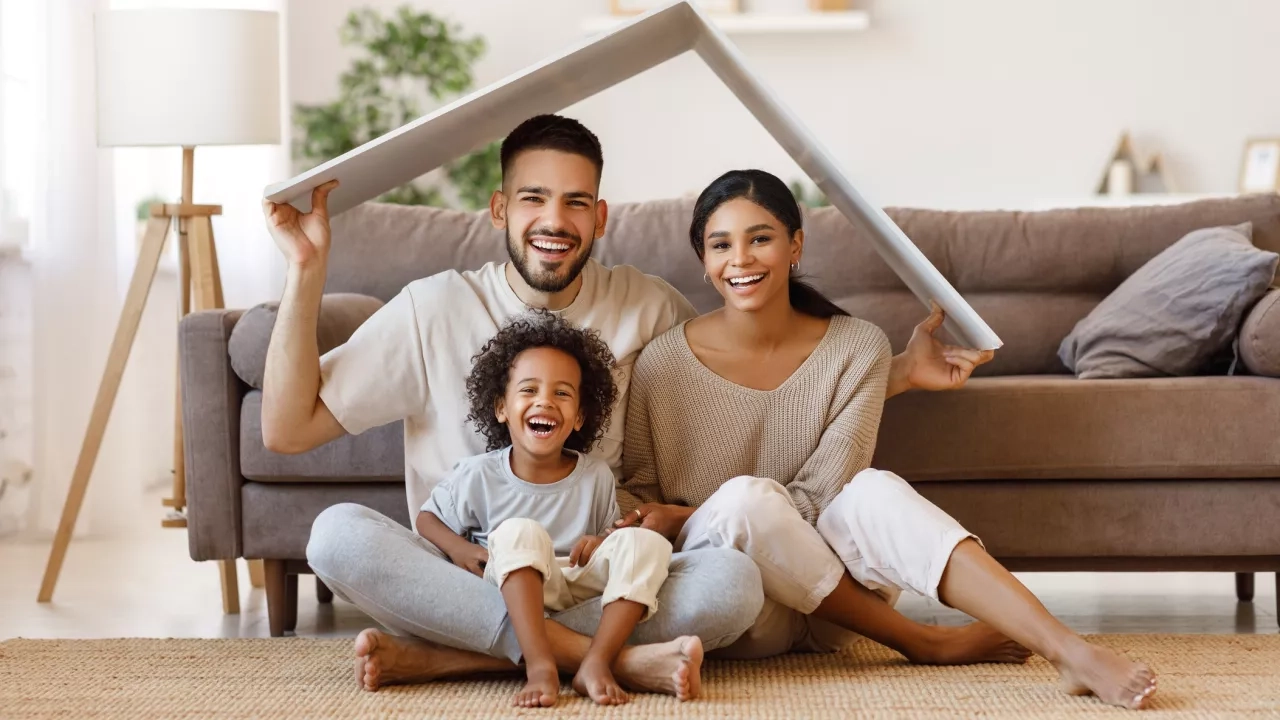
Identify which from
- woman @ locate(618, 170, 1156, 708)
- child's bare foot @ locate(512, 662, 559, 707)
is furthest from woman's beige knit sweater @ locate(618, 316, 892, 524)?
child's bare foot @ locate(512, 662, 559, 707)

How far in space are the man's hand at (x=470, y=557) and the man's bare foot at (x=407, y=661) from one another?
4.4 inches

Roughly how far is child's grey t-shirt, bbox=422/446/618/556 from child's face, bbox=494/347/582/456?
0.05 meters

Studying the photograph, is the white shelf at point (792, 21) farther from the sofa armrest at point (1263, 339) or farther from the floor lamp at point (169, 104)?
the sofa armrest at point (1263, 339)

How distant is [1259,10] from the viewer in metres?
5.21

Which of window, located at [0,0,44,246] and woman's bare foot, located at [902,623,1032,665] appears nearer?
woman's bare foot, located at [902,623,1032,665]

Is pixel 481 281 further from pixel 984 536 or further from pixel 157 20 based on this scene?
pixel 157 20

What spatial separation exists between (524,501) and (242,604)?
1102 millimetres

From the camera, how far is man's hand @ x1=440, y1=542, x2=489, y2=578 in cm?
184

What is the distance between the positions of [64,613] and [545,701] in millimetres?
1382

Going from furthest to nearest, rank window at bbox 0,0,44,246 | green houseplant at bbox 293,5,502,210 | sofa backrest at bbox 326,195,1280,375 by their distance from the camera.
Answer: green houseplant at bbox 293,5,502,210, window at bbox 0,0,44,246, sofa backrest at bbox 326,195,1280,375

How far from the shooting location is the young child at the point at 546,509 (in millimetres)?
1717

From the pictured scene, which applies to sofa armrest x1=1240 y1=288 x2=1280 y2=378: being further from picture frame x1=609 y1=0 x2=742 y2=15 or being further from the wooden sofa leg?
picture frame x1=609 y1=0 x2=742 y2=15

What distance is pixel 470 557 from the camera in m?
1.85

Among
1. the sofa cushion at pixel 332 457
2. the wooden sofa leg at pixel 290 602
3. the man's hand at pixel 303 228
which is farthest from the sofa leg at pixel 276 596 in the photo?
the man's hand at pixel 303 228
